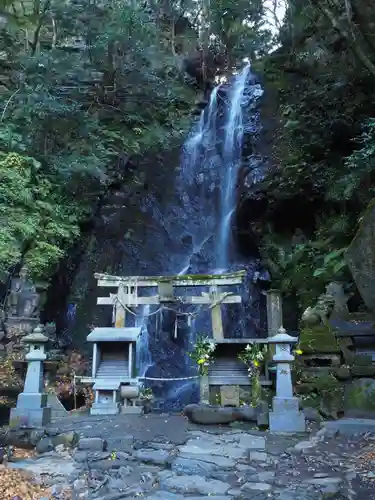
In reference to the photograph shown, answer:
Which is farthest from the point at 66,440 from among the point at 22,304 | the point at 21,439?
the point at 22,304

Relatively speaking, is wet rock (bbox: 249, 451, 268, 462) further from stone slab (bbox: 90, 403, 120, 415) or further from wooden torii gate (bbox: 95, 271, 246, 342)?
wooden torii gate (bbox: 95, 271, 246, 342)

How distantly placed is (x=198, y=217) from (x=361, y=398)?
1227 centimetres

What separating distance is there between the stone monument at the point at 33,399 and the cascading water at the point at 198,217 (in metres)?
7.30

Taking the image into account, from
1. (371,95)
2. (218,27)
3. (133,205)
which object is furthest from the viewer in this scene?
(218,27)

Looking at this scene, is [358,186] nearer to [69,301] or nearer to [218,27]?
[69,301]

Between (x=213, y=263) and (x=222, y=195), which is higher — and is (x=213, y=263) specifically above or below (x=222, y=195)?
below

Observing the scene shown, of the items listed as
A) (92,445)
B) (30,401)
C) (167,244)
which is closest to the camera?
(92,445)

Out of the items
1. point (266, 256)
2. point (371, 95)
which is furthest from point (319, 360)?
point (371, 95)

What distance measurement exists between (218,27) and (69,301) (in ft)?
52.7

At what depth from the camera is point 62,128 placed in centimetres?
1548

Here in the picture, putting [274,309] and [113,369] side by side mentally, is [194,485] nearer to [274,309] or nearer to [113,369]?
[113,369]

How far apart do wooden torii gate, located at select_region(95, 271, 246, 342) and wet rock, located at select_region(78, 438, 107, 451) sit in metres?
6.12

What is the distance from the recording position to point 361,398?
779 centimetres

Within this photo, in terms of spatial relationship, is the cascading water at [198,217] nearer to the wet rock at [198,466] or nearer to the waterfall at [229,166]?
the waterfall at [229,166]
